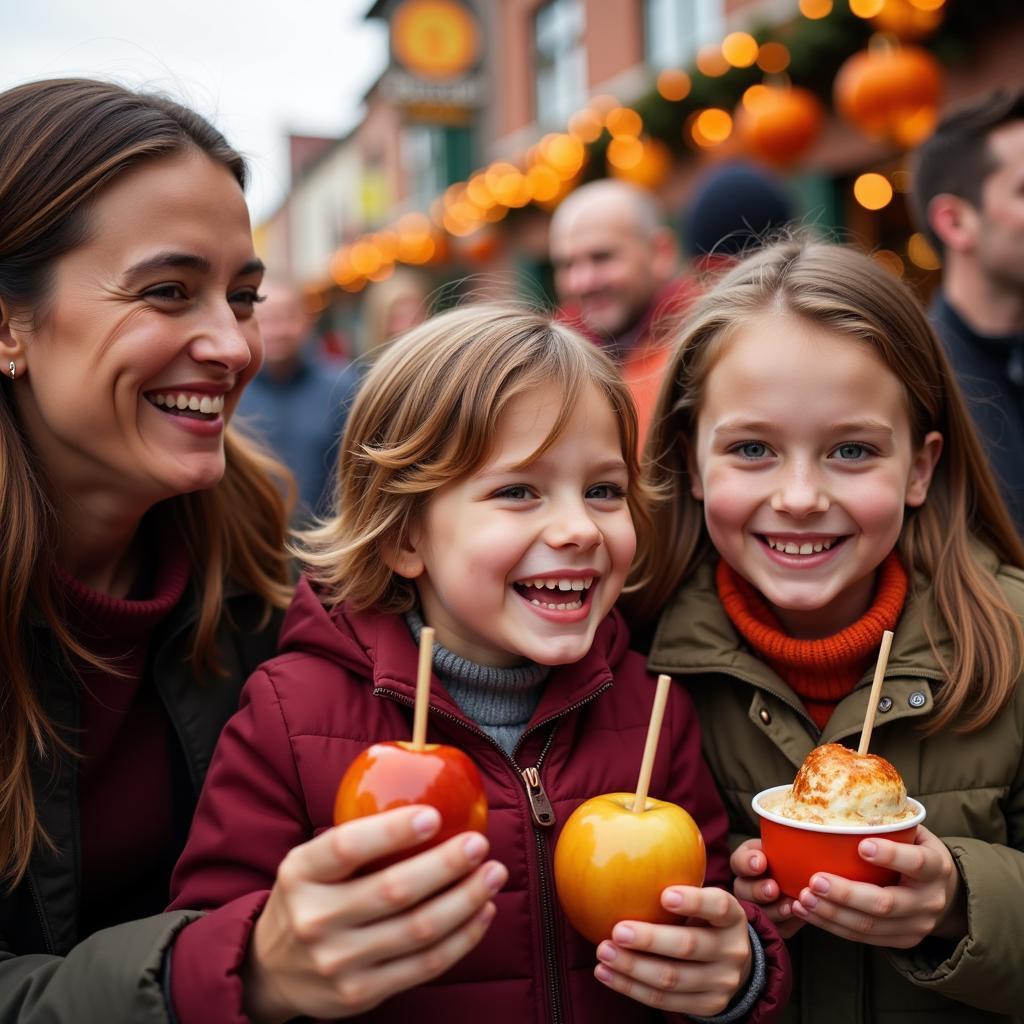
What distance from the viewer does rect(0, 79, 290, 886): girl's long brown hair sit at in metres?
1.87

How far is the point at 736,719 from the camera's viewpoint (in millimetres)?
2098

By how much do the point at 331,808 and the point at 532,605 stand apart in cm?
47

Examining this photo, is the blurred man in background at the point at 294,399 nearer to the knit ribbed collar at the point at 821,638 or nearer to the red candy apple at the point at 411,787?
the knit ribbed collar at the point at 821,638

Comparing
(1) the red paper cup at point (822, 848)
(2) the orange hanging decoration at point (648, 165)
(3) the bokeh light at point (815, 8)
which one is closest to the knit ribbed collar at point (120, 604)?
(1) the red paper cup at point (822, 848)

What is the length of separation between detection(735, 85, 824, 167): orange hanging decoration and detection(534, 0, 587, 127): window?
20.1 feet

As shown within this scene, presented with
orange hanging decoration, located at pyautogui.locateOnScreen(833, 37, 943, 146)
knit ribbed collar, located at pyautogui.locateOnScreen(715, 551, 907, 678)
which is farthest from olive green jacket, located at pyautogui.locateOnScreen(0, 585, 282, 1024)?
orange hanging decoration, located at pyautogui.locateOnScreen(833, 37, 943, 146)

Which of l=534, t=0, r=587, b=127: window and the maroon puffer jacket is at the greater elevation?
l=534, t=0, r=587, b=127: window

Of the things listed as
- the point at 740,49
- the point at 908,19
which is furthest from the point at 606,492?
the point at 740,49

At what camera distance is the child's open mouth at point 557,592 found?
1785 mm

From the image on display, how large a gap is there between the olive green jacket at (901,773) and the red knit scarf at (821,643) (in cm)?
4

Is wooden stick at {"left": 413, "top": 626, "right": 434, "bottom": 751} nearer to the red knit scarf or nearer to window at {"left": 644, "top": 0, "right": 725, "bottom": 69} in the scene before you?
the red knit scarf

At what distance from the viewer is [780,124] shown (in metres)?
7.45

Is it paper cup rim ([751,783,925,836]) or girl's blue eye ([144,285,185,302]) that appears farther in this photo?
girl's blue eye ([144,285,185,302])

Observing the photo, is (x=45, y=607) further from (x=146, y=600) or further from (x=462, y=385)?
(x=462, y=385)
